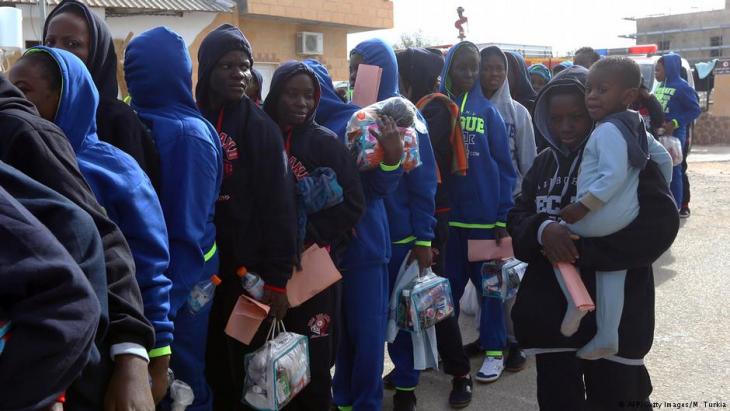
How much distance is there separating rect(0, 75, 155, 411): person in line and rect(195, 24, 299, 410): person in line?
40.9 inches

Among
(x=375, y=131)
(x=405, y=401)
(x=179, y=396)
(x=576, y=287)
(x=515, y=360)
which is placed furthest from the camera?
(x=515, y=360)

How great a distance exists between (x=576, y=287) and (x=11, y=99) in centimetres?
200

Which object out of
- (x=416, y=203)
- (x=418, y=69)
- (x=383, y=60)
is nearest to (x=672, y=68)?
(x=418, y=69)

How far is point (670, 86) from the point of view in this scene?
27.5 feet

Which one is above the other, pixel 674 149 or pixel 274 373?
pixel 674 149

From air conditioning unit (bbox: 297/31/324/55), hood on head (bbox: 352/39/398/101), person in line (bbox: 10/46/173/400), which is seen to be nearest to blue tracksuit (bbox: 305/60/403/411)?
hood on head (bbox: 352/39/398/101)

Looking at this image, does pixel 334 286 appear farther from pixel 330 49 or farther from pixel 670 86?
pixel 330 49

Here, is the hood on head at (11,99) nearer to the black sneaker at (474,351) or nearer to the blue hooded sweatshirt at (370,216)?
the blue hooded sweatshirt at (370,216)

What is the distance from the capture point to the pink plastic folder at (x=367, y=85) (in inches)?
141

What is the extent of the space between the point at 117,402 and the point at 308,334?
4.68 feet

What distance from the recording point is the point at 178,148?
2357mm

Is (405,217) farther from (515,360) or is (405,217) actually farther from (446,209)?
(515,360)

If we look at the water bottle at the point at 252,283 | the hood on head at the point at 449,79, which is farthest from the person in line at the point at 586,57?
the water bottle at the point at 252,283

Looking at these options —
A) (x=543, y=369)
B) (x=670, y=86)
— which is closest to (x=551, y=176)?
(x=543, y=369)
